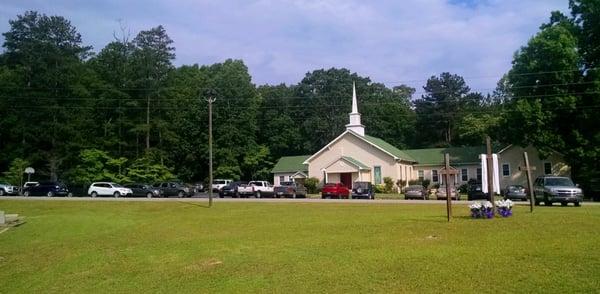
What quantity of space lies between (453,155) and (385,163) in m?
9.85

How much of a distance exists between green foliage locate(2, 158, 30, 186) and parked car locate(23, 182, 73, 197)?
945 centimetres

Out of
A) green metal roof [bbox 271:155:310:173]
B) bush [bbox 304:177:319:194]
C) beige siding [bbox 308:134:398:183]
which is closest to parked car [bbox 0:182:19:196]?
green metal roof [bbox 271:155:310:173]

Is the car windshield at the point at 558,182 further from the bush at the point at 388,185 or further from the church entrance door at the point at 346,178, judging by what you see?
the church entrance door at the point at 346,178

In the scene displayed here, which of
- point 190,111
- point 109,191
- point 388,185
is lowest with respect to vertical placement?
point 109,191

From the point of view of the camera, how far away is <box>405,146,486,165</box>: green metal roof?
66.0 metres

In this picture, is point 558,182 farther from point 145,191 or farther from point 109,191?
point 109,191

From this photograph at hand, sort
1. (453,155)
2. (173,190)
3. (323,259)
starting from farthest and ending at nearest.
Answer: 1. (453,155)
2. (173,190)
3. (323,259)

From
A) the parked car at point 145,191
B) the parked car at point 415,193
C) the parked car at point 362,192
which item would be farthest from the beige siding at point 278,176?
the parked car at point 415,193

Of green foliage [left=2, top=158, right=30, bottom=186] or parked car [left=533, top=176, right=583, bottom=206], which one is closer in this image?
parked car [left=533, top=176, right=583, bottom=206]

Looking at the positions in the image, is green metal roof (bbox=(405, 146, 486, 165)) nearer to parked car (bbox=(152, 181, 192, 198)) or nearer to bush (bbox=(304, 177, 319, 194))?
bush (bbox=(304, 177, 319, 194))

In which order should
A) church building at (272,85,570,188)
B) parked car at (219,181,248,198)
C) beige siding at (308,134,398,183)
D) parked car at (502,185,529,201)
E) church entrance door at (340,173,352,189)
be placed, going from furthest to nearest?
beige siding at (308,134,398,183) < church entrance door at (340,173,352,189) < church building at (272,85,570,188) < parked car at (219,181,248,198) < parked car at (502,185,529,201)

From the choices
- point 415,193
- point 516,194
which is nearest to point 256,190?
point 415,193

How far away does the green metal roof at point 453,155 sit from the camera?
Result: 6596cm

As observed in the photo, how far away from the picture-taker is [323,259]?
40.5 ft
